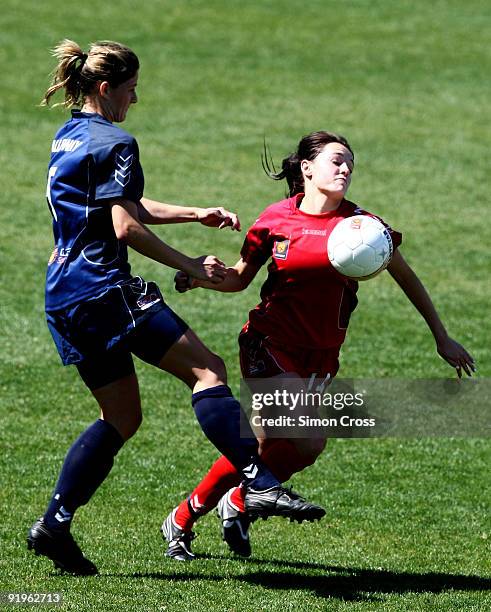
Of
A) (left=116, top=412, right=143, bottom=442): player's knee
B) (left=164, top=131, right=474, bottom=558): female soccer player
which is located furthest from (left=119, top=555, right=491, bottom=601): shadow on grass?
(left=116, top=412, right=143, bottom=442): player's knee

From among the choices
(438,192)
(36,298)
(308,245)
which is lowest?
(36,298)

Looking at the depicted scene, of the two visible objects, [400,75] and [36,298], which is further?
[400,75]

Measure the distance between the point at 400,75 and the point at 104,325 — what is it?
48.2ft

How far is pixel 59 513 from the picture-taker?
5129 mm

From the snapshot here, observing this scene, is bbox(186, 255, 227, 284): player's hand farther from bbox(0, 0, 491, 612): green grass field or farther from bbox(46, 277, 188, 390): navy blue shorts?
bbox(0, 0, 491, 612): green grass field

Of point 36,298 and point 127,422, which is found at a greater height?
point 127,422

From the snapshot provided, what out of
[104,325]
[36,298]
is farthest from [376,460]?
[36,298]

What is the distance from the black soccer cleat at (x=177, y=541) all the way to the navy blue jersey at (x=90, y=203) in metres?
1.35

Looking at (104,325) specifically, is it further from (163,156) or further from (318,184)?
(163,156)

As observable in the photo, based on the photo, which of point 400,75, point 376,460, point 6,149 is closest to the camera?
point 376,460

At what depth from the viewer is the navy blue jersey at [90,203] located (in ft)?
15.8

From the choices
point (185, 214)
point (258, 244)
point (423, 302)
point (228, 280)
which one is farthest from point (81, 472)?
point (423, 302)

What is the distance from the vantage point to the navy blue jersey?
482cm

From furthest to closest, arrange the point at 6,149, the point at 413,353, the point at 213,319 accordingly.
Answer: the point at 6,149
the point at 213,319
the point at 413,353
